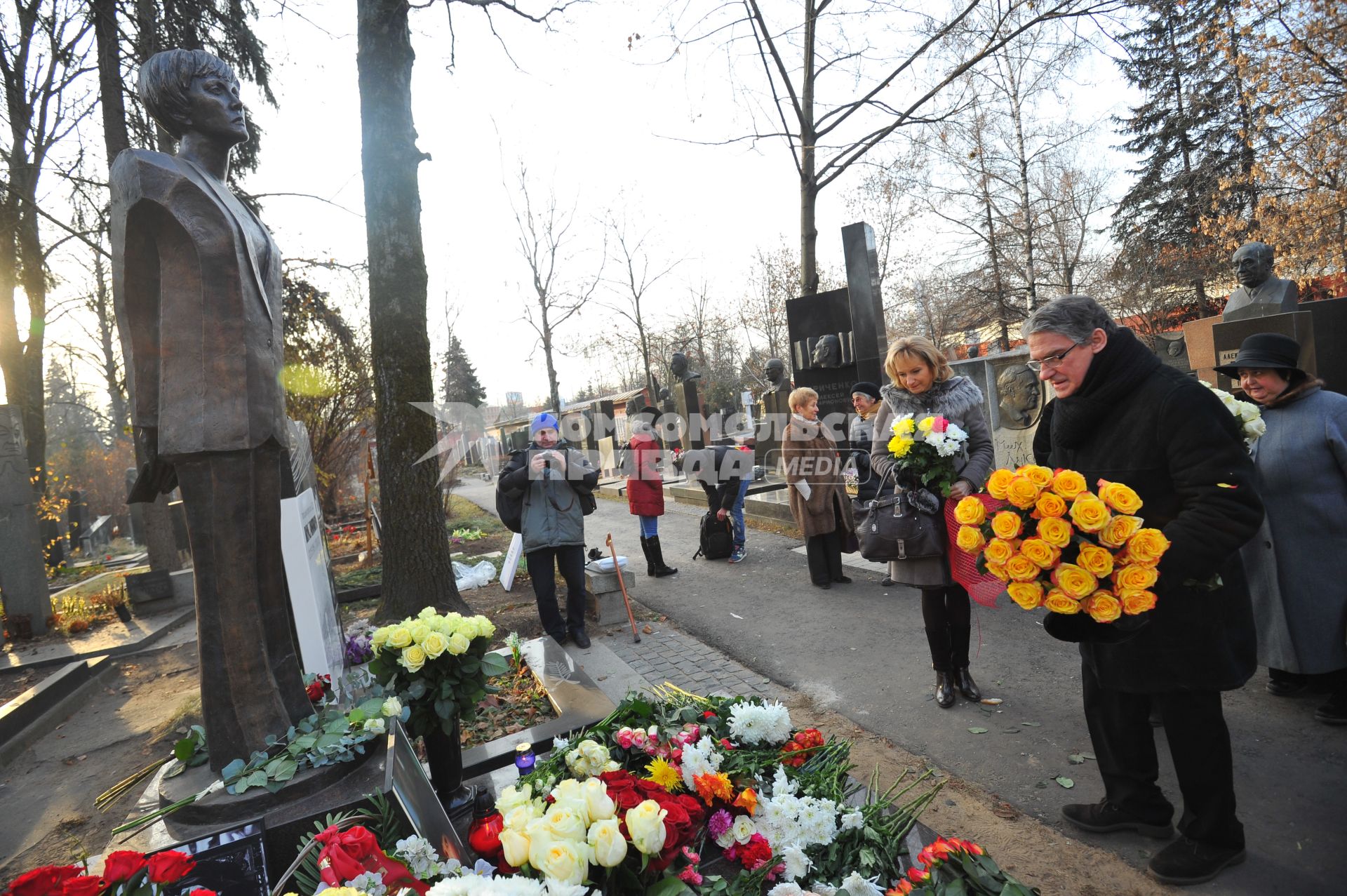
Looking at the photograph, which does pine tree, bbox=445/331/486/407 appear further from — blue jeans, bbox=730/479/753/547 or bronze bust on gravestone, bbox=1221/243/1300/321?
bronze bust on gravestone, bbox=1221/243/1300/321

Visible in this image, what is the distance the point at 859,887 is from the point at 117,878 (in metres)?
1.77

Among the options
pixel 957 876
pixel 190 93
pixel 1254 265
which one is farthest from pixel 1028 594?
pixel 1254 265

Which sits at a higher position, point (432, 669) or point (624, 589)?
point (432, 669)

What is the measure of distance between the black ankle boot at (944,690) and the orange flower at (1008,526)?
87.3 inches

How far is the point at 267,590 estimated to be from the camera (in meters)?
2.84

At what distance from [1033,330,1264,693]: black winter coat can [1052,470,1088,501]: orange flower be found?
0.36 metres

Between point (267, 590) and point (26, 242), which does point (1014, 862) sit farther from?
point (26, 242)

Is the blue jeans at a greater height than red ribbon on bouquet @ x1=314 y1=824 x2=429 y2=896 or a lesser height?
lesser

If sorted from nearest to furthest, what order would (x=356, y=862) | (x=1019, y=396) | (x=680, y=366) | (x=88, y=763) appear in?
(x=356, y=862) → (x=88, y=763) → (x=1019, y=396) → (x=680, y=366)

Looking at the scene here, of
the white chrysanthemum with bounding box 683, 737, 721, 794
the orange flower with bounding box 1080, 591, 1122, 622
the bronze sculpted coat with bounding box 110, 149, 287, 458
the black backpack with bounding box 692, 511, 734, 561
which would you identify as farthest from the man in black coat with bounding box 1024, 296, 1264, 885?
the black backpack with bounding box 692, 511, 734, 561

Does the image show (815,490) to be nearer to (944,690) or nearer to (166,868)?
(944,690)

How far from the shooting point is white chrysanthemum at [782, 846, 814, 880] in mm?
1951

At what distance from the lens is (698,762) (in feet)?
7.55

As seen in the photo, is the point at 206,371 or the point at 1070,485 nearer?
the point at 1070,485
